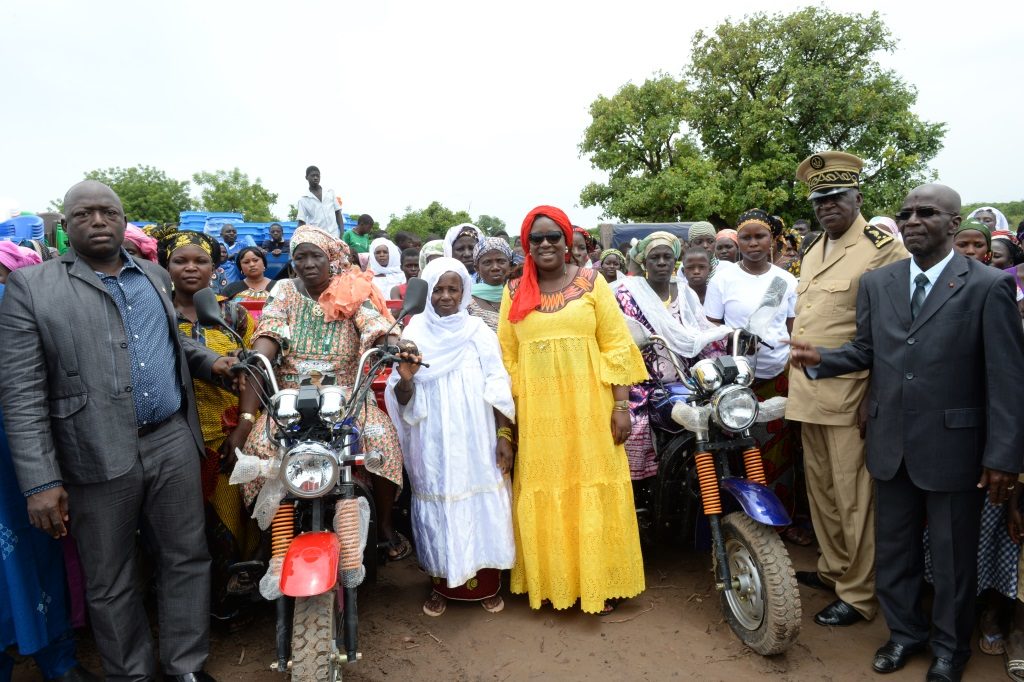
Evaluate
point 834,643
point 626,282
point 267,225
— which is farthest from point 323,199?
point 834,643

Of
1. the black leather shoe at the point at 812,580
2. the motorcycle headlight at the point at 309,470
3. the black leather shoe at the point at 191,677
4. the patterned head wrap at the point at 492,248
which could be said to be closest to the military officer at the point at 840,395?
the black leather shoe at the point at 812,580

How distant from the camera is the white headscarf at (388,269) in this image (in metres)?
9.31

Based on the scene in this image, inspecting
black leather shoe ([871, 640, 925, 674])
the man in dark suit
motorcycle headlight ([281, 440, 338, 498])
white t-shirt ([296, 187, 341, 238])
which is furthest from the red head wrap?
white t-shirt ([296, 187, 341, 238])

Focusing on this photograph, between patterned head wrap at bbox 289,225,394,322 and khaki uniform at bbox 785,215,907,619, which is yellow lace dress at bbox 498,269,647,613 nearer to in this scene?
patterned head wrap at bbox 289,225,394,322

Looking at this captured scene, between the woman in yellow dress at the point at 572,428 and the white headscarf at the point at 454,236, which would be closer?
the woman in yellow dress at the point at 572,428

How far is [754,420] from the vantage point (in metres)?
3.20

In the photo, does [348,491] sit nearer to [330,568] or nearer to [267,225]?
[330,568]

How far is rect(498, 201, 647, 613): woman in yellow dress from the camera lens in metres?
3.40

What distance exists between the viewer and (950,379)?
283 cm

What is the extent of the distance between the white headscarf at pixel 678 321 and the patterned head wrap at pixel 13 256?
322cm

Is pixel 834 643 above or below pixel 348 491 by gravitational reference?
below

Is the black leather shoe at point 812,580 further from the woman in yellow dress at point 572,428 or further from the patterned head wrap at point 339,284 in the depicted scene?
the patterned head wrap at point 339,284

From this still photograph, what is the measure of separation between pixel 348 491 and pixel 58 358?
1.28 m

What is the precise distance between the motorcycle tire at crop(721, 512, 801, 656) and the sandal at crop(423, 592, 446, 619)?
5.11 feet
